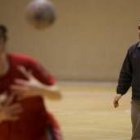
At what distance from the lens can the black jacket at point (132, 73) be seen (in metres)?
6.49

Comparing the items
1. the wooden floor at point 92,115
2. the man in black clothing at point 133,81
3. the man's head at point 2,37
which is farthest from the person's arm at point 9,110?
the wooden floor at point 92,115

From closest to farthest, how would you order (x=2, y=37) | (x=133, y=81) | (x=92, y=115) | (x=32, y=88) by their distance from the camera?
(x=32, y=88) → (x=2, y=37) → (x=133, y=81) → (x=92, y=115)

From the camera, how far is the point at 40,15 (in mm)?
3914

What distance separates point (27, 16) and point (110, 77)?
13457mm

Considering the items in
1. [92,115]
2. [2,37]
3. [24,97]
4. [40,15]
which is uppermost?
[40,15]

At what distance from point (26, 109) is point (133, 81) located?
3.03 metres

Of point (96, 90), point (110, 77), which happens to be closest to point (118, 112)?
point (96, 90)

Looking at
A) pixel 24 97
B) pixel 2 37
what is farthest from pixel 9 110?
pixel 2 37

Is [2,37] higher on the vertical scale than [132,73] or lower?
higher

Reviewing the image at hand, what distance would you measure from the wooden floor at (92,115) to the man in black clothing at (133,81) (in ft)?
5.04

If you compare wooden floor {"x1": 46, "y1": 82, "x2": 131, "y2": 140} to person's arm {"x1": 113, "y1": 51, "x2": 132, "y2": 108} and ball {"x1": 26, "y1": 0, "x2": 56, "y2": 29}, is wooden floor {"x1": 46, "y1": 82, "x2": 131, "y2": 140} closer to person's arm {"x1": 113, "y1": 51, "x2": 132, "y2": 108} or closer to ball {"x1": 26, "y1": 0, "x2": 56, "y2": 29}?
person's arm {"x1": 113, "y1": 51, "x2": 132, "y2": 108}

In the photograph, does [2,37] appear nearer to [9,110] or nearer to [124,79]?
[9,110]

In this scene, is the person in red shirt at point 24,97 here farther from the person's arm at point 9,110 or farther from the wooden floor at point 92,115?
the wooden floor at point 92,115

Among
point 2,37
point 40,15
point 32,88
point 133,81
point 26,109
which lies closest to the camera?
point 32,88
